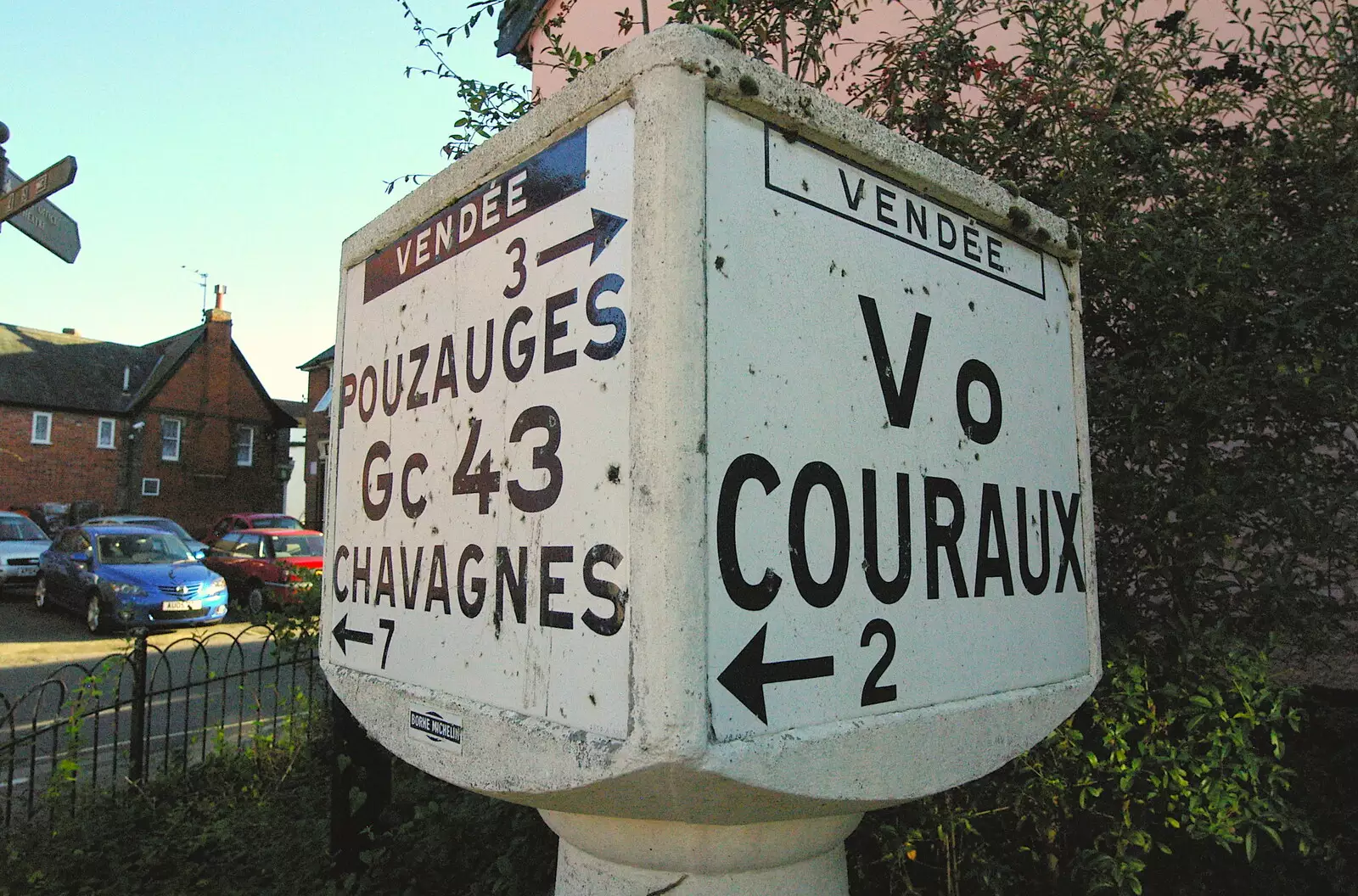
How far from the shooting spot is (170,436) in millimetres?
29438

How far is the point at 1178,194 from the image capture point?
2975mm

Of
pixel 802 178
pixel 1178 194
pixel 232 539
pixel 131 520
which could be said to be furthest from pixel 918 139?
pixel 131 520

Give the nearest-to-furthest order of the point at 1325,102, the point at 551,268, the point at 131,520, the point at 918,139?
the point at 551,268 < the point at 1325,102 < the point at 918,139 < the point at 131,520

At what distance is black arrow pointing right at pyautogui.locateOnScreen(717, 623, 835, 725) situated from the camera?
1.16m

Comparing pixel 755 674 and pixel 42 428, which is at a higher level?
pixel 42 428

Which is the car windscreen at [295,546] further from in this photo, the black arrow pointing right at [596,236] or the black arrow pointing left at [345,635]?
the black arrow pointing right at [596,236]

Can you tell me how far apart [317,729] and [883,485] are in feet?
15.1

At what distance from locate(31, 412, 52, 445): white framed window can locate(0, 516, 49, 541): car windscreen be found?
1262cm

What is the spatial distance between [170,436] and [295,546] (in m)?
18.4

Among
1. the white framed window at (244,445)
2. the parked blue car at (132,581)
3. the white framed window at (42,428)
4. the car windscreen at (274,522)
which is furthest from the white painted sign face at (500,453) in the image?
the white framed window at (42,428)

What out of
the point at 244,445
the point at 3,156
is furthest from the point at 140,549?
the point at 244,445

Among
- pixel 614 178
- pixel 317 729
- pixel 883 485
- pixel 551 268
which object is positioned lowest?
pixel 317 729

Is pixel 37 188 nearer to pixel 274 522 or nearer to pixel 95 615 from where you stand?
pixel 95 615

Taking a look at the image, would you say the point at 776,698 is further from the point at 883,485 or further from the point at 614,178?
the point at 614,178
